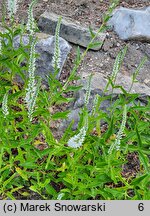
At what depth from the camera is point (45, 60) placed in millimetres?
7164

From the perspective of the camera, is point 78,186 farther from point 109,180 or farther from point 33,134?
point 33,134

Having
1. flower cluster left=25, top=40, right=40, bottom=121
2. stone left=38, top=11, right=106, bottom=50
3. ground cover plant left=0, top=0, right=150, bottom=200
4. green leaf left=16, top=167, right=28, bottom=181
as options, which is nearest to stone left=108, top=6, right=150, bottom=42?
stone left=38, top=11, right=106, bottom=50

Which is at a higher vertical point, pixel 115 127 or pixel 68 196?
pixel 115 127

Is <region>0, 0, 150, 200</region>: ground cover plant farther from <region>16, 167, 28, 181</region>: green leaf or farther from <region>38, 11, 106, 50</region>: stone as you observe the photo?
<region>38, 11, 106, 50</region>: stone

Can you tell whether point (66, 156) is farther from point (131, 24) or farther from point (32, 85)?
point (131, 24)

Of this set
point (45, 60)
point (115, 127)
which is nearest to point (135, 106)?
point (115, 127)

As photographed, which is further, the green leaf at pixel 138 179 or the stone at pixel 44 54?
the stone at pixel 44 54

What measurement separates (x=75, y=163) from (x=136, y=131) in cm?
86

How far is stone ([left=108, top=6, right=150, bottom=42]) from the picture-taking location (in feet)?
26.4

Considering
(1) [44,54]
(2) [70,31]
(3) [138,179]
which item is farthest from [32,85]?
(2) [70,31]

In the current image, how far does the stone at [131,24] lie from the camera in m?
8.04

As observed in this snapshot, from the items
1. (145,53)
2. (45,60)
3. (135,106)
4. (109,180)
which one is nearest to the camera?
(109,180)

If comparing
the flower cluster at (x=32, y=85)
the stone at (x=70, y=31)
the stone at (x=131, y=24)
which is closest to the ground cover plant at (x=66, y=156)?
the flower cluster at (x=32, y=85)

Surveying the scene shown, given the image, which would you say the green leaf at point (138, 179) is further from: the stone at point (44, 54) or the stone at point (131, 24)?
the stone at point (131, 24)
